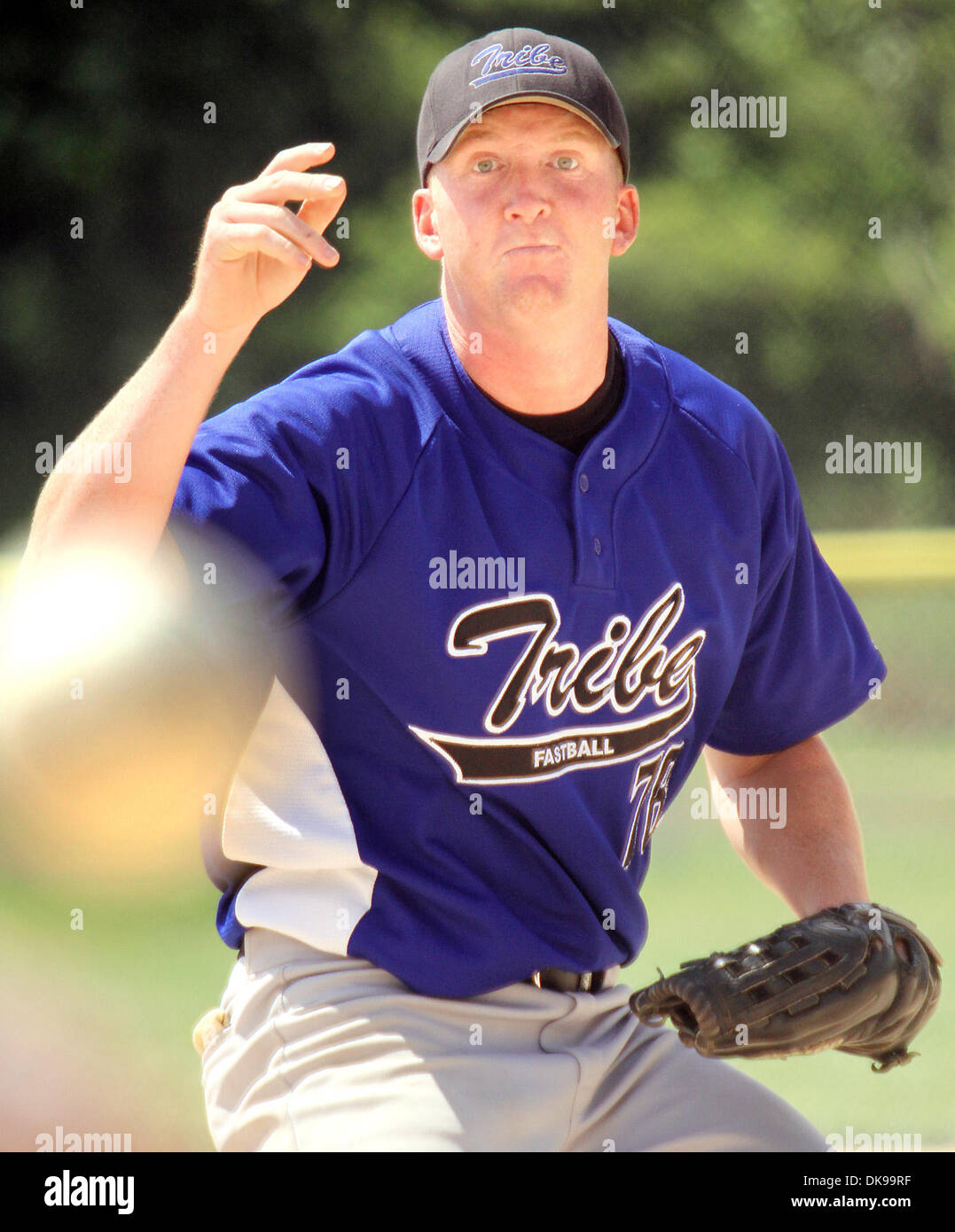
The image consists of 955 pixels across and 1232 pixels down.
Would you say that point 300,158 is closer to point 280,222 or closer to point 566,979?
point 280,222

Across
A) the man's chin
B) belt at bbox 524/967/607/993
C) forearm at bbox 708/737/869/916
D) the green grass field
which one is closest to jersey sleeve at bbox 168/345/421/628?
the man's chin

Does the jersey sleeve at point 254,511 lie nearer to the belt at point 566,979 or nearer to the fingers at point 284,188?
the fingers at point 284,188

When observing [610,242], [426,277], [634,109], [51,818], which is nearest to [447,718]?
[610,242]

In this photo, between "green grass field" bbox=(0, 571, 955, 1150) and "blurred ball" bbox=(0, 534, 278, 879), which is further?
"green grass field" bbox=(0, 571, 955, 1150)

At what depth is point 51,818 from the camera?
12.8ft

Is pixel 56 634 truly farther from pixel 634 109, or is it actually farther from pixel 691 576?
Answer: pixel 634 109

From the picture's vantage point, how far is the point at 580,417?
1313 millimetres

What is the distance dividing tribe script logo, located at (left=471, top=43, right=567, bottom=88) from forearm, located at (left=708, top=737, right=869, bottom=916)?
677 mm

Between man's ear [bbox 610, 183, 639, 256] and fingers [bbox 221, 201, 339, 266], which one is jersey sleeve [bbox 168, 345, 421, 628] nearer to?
fingers [bbox 221, 201, 339, 266]

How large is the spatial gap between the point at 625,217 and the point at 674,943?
2041 millimetres

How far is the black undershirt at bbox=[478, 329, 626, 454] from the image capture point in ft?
4.23

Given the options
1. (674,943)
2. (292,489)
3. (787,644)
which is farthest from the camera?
(674,943)

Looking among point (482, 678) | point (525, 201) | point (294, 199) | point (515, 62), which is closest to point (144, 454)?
point (294, 199)

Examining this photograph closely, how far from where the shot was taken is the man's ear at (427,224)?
1.35 metres
